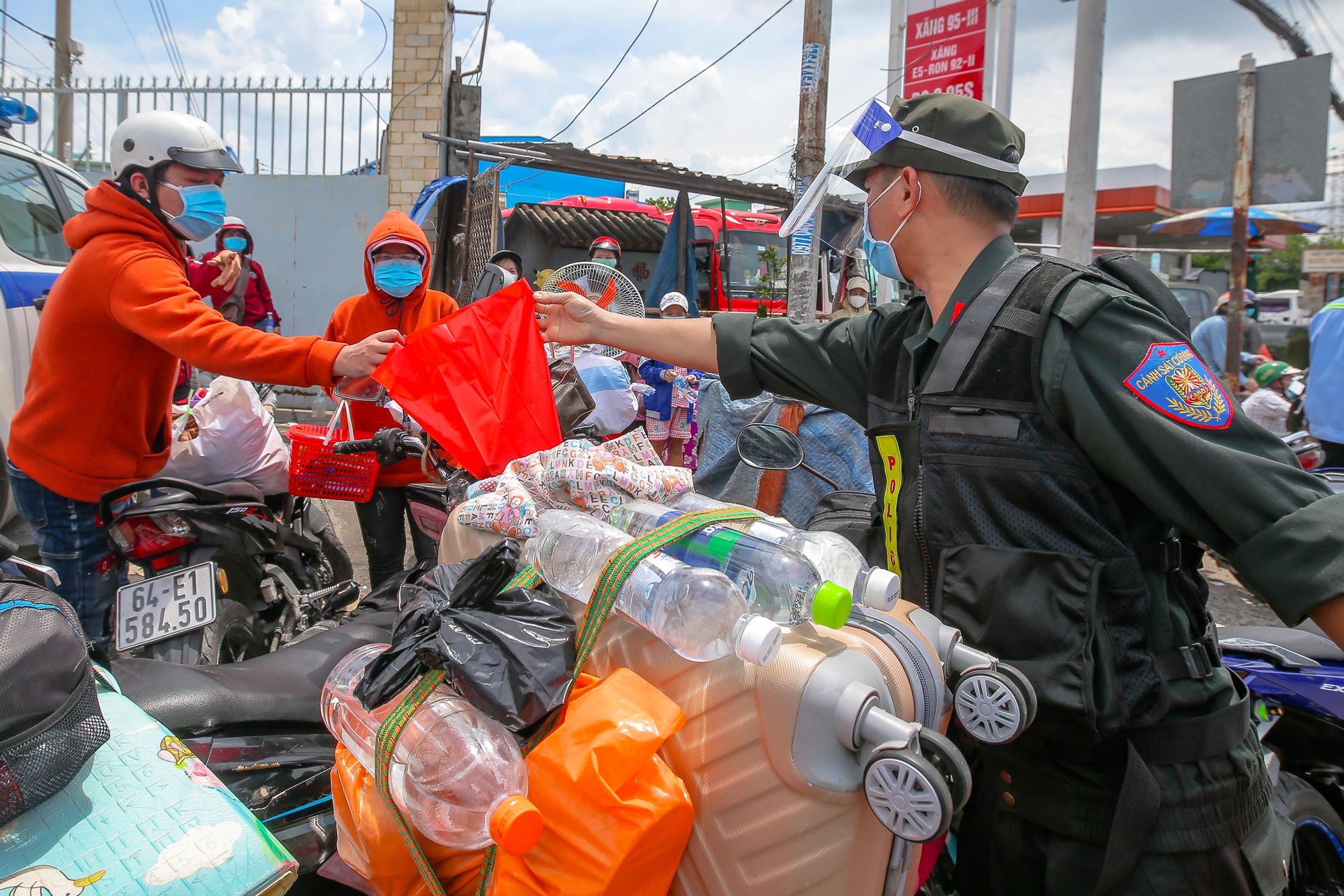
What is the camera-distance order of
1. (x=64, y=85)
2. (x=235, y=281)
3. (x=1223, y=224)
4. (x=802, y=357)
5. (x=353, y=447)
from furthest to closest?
1. (x=1223, y=224)
2. (x=64, y=85)
3. (x=235, y=281)
4. (x=353, y=447)
5. (x=802, y=357)

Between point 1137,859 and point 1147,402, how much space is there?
2.49 feet

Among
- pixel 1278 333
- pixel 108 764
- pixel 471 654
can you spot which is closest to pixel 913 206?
pixel 471 654

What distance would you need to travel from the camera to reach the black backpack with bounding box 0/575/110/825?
1.12 metres

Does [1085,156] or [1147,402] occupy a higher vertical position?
[1085,156]

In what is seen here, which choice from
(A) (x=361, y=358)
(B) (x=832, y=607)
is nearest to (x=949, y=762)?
(B) (x=832, y=607)

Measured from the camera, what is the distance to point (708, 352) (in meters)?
2.16

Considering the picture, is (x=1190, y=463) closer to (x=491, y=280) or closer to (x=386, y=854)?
(x=386, y=854)

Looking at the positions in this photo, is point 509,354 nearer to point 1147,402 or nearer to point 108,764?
point 108,764

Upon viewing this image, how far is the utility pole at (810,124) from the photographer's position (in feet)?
21.6

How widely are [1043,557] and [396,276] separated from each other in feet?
10.3

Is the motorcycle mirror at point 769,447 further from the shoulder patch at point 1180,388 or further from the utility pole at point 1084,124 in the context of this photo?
the utility pole at point 1084,124

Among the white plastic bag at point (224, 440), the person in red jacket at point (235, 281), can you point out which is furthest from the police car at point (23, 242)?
the person in red jacket at point (235, 281)

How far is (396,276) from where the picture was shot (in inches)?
147

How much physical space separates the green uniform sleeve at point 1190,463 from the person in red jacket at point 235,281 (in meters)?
7.73
